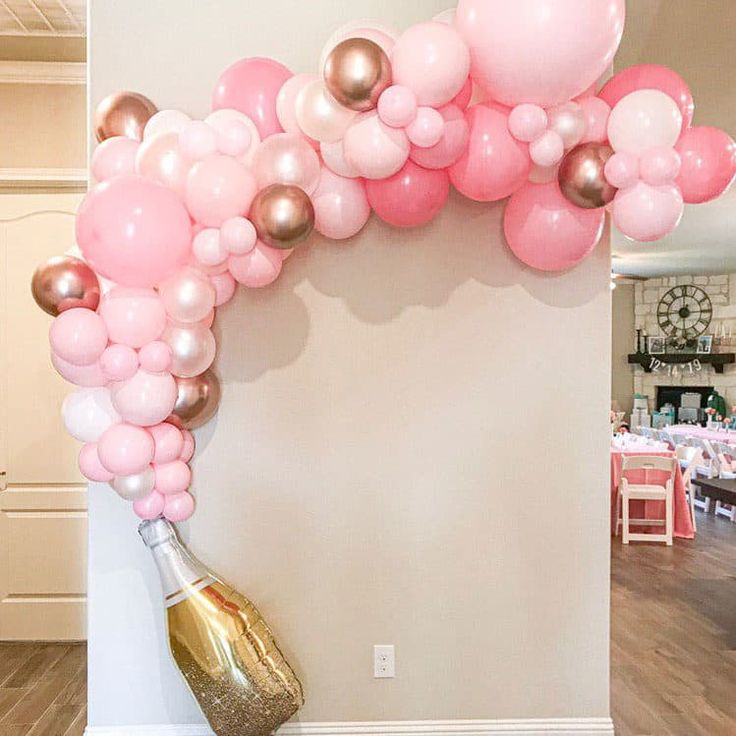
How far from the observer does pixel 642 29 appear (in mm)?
3434

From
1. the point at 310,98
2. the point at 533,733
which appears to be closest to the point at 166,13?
the point at 310,98

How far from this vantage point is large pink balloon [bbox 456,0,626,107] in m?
1.69

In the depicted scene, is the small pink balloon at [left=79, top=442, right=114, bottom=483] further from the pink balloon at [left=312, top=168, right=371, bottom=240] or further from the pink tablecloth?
the pink tablecloth

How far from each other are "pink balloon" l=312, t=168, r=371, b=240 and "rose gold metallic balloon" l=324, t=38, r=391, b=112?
302mm

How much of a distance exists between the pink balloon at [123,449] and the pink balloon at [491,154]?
1103 mm

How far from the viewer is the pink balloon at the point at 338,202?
2.05m

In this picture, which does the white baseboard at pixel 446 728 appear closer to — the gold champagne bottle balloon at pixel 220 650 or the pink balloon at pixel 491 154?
the gold champagne bottle balloon at pixel 220 650

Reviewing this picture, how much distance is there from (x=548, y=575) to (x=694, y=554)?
12.2 ft

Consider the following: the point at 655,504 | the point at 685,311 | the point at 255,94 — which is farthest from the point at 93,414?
the point at 685,311

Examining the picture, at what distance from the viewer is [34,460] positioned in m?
3.67

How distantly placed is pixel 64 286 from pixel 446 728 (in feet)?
5.93

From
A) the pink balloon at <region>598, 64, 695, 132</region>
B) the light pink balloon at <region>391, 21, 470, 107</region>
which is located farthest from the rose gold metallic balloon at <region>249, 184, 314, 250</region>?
the pink balloon at <region>598, 64, 695, 132</region>

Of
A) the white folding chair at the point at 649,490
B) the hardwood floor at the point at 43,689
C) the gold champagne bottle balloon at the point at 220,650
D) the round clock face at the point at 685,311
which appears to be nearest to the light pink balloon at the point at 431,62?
the gold champagne bottle balloon at the point at 220,650

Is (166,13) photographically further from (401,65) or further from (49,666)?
(49,666)
